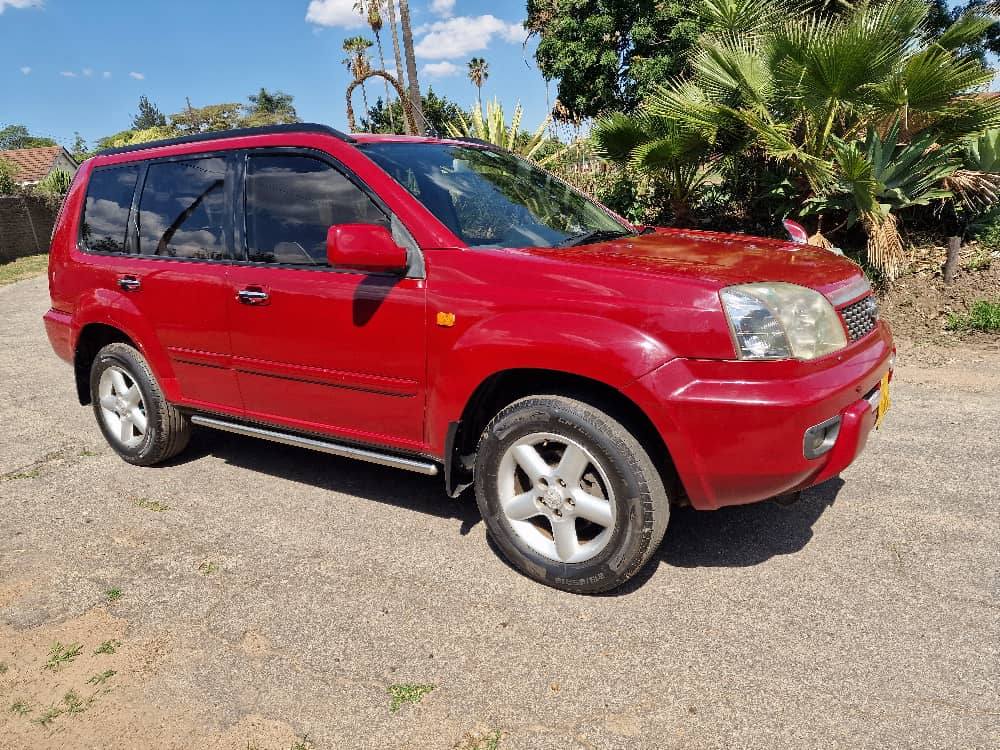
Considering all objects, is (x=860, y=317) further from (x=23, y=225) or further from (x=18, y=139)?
(x=18, y=139)

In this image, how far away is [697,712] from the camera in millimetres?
2324

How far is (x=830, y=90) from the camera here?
7.02m

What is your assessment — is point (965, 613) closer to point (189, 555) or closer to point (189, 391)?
point (189, 555)

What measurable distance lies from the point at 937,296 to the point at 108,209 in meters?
7.11

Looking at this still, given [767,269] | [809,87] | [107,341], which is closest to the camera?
Result: [767,269]

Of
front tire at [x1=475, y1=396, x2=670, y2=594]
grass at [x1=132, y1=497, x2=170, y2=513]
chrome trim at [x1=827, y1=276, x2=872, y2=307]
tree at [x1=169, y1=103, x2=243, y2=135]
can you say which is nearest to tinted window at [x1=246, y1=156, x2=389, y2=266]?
front tire at [x1=475, y1=396, x2=670, y2=594]

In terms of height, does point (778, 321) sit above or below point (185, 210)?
below

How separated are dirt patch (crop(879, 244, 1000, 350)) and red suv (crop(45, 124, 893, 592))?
408cm

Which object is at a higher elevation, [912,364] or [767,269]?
[767,269]

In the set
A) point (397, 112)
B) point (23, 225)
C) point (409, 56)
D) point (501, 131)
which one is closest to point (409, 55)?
point (409, 56)

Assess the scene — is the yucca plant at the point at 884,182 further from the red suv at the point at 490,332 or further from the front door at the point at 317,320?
the front door at the point at 317,320

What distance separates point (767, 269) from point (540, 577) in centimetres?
155

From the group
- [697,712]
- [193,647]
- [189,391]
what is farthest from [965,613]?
[189,391]

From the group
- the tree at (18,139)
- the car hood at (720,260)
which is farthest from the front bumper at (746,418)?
the tree at (18,139)
